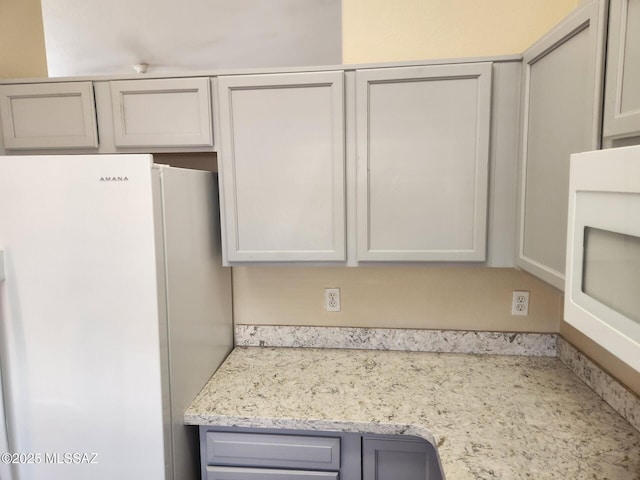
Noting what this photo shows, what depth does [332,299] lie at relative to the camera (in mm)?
1854

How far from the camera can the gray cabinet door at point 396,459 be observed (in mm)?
1347

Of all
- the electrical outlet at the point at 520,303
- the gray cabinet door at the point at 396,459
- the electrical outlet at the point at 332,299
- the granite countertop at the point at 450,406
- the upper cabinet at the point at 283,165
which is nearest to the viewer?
the granite countertop at the point at 450,406

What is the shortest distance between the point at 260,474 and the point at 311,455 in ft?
0.66

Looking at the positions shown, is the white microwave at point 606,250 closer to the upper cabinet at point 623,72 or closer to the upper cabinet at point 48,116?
the upper cabinet at point 623,72

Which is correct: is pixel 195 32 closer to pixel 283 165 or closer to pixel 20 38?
pixel 20 38

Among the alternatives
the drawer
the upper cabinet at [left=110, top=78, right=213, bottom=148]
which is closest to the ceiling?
the upper cabinet at [left=110, top=78, right=213, bottom=148]

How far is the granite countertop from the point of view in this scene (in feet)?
3.55

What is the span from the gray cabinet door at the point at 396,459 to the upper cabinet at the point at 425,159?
0.65 meters

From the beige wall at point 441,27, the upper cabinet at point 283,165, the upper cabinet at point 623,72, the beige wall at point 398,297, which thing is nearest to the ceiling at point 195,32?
the beige wall at point 441,27

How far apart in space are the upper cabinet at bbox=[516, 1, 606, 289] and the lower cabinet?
0.77m

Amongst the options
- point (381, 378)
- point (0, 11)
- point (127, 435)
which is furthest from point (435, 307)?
point (0, 11)

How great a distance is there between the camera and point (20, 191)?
1129 millimetres

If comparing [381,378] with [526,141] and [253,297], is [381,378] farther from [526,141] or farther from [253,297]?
[526,141]

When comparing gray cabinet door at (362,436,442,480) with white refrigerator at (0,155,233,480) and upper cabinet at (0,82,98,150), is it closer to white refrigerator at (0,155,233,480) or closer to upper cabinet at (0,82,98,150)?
white refrigerator at (0,155,233,480)
